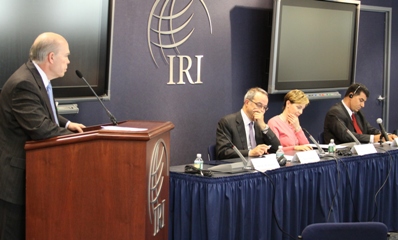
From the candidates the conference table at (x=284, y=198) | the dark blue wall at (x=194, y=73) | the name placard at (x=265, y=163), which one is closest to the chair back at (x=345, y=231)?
the conference table at (x=284, y=198)

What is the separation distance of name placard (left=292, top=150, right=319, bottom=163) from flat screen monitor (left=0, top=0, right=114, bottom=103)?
1578mm

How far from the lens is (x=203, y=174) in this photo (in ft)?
14.0

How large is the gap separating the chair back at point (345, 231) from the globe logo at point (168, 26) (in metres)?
3.38

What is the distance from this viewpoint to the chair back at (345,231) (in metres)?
3.03

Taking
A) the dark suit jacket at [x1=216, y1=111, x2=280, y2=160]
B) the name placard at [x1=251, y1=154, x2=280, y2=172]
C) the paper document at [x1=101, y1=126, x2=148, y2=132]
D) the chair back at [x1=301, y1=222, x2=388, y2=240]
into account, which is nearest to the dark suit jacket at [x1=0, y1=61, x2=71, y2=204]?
the paper document at [x1=101, y1=126, x2=148, y2=132]

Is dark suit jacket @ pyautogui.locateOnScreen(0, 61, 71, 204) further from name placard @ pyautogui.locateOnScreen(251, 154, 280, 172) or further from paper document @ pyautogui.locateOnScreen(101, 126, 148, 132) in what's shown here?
name placard @ pyautogui.locateOnScreen(251, 154, 280, 172)

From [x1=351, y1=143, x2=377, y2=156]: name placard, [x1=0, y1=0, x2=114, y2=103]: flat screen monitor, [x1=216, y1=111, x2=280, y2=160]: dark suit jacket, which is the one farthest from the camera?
[x1=351, y1=143, x2=377, y2=156]: name placard

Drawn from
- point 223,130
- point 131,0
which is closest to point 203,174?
point 223,130

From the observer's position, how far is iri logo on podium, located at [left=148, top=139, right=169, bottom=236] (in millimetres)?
Result: 3178

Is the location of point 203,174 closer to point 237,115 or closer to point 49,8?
point 237,115

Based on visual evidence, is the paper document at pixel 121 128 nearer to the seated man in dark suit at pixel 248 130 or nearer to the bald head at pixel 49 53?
the bald head at pixel 49 53

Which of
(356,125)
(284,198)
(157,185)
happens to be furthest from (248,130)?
(157,185)

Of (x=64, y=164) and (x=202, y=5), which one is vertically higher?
(x=202, y=5)

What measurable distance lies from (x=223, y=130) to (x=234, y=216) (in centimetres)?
124
